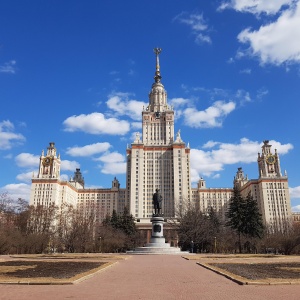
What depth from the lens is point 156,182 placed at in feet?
465

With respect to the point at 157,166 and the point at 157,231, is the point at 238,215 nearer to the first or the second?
the point at 157,231

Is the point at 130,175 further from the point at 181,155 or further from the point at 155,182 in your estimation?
the point at 181,155

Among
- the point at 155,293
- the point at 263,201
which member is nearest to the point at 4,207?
the point at 155,293

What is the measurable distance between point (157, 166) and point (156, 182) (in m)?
7.27

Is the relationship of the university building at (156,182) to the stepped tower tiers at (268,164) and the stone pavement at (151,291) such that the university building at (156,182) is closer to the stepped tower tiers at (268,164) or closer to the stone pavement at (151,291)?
the stepped tower tiers at (268,164)

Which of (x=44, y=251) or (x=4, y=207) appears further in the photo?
(x=4, y=207)

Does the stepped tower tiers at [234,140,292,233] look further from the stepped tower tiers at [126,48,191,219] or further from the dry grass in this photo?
the dry grass

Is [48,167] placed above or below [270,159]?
below

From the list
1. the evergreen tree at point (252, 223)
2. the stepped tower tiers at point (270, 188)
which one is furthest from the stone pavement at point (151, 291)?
the stepped tower tiers at point (270, 188)

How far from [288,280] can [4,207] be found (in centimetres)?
5904

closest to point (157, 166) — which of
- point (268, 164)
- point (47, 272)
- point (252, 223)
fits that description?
point (268, 164)

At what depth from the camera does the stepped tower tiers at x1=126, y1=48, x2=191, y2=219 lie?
136750 millimetres

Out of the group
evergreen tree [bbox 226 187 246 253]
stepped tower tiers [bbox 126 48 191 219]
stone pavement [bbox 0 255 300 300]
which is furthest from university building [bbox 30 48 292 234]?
stone pavement [bbox 0 255 300 300]

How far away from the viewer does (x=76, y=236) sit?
177 ft
